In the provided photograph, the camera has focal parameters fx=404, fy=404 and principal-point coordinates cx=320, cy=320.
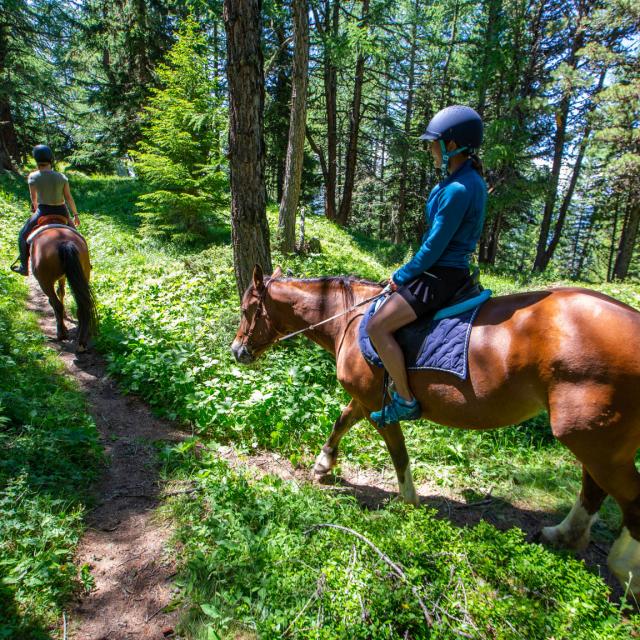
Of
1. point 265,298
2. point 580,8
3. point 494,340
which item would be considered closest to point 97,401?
point 265,298

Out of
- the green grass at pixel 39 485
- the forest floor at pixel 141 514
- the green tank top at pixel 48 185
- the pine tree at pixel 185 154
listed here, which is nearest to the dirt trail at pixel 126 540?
the forest floor at pixel 141 514

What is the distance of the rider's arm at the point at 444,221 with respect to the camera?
10.3 ft

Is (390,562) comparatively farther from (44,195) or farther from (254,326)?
(44,195)

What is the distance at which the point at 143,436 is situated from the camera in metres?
4.91

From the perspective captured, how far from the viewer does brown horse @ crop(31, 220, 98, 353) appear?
6.84 m

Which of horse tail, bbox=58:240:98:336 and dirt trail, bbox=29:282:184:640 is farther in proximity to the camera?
horse tail, bbox=58:240:98:336

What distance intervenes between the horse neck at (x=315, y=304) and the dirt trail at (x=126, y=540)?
2.03m

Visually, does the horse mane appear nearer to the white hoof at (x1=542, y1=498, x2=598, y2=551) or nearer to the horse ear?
the horse ear

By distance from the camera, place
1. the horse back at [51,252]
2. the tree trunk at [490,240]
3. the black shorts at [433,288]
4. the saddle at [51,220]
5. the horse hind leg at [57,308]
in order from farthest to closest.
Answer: the tree trunk at [490,240] → the saddle at [51,220] → the horse hind leg at [57,308] → the horse back at [51,252] → the black shorts at [433,288]

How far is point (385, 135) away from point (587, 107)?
11.3m

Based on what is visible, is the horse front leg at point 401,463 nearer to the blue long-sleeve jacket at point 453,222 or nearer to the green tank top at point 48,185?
the blue long-sleeve jacket at point 453,222

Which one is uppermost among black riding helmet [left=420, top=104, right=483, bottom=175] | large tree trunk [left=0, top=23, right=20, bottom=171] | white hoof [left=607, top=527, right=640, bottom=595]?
large tree trunk [left=0, top=23, right=20, bottom=171]

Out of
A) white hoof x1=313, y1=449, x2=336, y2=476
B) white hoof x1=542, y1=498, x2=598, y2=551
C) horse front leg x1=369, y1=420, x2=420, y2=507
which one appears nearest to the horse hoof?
white hoof x1=542, y1=498, x2=598, y2=551

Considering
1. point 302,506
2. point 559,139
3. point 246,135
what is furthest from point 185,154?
point 559,139
